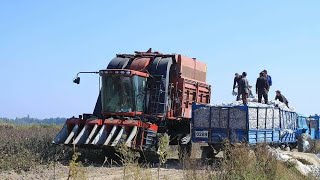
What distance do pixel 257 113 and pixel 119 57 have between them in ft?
19.7

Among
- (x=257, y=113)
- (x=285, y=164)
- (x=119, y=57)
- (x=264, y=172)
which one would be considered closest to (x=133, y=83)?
(x=119, y=57)

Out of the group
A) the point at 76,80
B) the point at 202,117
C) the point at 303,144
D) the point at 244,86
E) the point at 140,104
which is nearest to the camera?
the point at 202,117

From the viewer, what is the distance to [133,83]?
17.6 metres

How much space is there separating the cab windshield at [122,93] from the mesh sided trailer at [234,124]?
2.15 m

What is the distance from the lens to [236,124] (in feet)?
52.6

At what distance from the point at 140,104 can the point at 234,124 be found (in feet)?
11.9

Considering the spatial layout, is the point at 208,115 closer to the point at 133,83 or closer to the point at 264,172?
the point at 133,83

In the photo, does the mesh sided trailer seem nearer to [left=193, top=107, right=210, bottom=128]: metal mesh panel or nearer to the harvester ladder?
[left=193, top=107, right=210, bottom=128]: metal mesh panel

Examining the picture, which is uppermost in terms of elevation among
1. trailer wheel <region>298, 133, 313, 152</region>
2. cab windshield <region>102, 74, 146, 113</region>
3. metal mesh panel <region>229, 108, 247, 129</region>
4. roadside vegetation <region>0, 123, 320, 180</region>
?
cab windshield <region>102, 74, 146, 113</region>

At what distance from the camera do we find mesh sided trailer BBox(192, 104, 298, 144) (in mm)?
15875

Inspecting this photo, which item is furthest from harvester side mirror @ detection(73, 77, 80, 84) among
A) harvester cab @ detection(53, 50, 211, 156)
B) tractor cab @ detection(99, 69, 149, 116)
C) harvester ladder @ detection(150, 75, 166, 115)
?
harvester ladder @ detection(150, 75, 166, 115)

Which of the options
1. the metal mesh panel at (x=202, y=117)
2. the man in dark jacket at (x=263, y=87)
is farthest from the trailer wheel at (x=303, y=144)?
the metal mesh panel at (x=202, y=117)

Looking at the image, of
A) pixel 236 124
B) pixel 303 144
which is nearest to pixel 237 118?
pixel 236 124

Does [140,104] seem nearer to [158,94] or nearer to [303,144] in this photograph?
[158,94]
